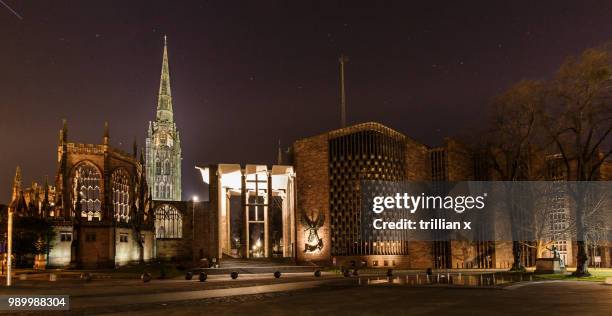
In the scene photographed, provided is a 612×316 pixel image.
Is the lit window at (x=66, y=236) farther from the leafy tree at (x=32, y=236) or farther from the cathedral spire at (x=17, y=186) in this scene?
the cathedral spire at (x=17, y=186)

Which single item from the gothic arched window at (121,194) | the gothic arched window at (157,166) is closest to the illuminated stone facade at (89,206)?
the gothic arched window at (121,194)

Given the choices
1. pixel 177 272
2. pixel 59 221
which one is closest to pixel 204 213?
pixel 59 221

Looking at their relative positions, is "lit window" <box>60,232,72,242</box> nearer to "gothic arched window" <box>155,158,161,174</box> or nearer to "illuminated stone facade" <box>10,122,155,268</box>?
"illuminated stone facade" <box>10,122,155,268</box>

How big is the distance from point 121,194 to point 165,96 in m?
85.2

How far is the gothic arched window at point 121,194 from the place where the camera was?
55562 millimetres

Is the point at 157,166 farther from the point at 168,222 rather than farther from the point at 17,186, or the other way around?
the point at 17,186

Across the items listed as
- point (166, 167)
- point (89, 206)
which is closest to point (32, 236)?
point (89, 206)

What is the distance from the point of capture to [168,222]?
67938 millimetres

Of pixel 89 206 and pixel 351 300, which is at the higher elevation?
pixel 89 206

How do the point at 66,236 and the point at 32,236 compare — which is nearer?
the point at 32,236

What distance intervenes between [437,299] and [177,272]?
79.7 ft

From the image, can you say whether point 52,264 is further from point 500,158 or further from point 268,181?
point 500,158

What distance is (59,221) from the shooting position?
158 feet

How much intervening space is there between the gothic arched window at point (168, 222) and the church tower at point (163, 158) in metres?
57.6
